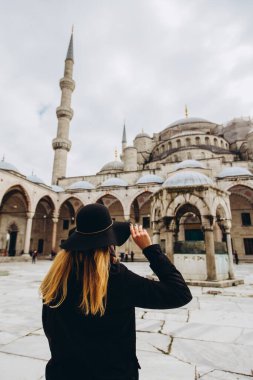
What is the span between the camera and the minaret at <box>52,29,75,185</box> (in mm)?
24141

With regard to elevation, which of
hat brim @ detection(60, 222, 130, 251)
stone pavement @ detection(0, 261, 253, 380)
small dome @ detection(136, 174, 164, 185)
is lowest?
stone pavement @ detection(0, 261, 253, 380)

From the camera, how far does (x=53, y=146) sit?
958 inches

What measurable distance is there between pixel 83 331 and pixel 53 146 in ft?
82.1

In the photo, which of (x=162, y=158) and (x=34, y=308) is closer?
(x=34, y=308)

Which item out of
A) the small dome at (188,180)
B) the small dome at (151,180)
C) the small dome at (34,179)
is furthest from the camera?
the small dome at (34,179)

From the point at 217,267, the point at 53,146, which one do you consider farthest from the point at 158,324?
the point at 53,146

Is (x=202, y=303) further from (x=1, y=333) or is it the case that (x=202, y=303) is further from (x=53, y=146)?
(x=53, y=146)

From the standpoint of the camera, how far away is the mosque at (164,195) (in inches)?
281

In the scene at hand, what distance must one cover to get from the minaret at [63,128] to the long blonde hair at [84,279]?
2422cm

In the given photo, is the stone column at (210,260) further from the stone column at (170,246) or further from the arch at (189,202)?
the stone column at (170,246)

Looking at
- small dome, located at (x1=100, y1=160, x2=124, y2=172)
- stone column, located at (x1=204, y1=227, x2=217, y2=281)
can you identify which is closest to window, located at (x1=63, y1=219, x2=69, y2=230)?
small dome, located at (x1=100, y1=160, x2=124, y2=172)

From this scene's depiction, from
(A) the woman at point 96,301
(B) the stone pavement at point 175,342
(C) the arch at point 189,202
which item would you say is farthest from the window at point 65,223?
(A) the woman at point 96,301

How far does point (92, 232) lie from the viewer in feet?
3.51

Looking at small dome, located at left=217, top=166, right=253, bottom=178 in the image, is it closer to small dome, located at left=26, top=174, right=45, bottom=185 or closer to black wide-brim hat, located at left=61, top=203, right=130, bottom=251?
small dome, located at left=26, top=174, right=45, bottom=185
